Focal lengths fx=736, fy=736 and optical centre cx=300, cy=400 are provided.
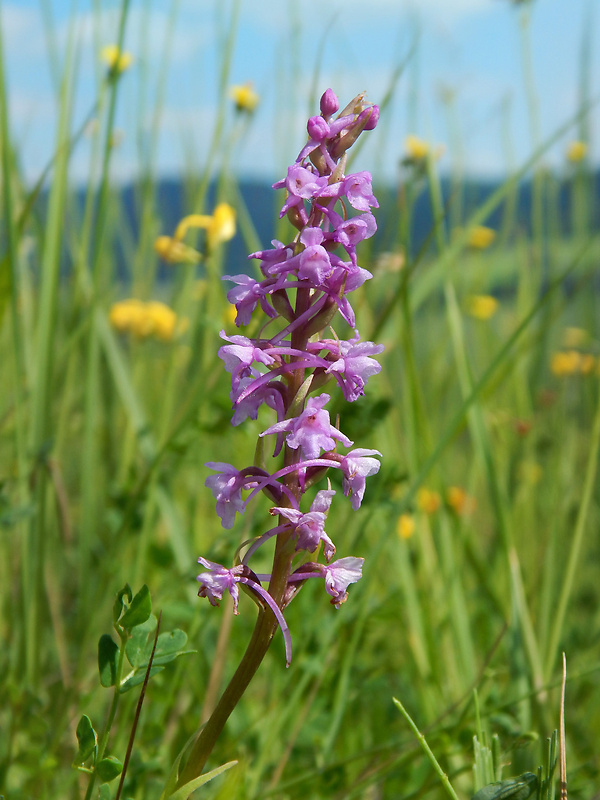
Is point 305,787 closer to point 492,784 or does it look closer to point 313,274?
point 492,784

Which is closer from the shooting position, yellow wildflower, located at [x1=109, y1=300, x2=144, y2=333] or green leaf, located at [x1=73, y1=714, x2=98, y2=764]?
green leaf, located at [x1=73, y1=714, x2=98, y2=764]

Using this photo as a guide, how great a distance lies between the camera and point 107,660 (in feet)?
1.76

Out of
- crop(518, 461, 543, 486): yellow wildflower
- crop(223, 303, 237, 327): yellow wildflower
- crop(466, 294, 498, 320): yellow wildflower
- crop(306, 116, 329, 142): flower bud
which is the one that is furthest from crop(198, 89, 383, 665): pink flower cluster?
crop(466, 294, 498, 320): yellow wildflower

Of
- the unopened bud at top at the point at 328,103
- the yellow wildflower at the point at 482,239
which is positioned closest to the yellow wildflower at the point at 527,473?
the yellow wildflower at the point at 482,239

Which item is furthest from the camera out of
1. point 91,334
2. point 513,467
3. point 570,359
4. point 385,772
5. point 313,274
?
point 570,359

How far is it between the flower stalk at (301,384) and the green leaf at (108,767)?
0.06m

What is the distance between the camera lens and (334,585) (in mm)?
501

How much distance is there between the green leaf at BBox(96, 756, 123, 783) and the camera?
52 cm

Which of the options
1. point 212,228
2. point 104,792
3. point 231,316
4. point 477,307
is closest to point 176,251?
point 212,228

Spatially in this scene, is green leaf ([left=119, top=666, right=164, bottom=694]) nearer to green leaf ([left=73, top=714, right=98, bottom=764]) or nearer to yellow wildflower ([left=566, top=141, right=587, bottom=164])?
green leaf ([left=73, top=714, right=98, bottom=764])

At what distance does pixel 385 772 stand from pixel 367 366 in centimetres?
60

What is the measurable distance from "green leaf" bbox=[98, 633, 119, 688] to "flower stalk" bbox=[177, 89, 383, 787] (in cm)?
9

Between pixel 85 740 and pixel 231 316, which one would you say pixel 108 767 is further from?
pixel 231 316

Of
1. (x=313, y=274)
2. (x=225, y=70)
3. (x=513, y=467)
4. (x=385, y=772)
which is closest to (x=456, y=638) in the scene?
(x=385, y=772)
